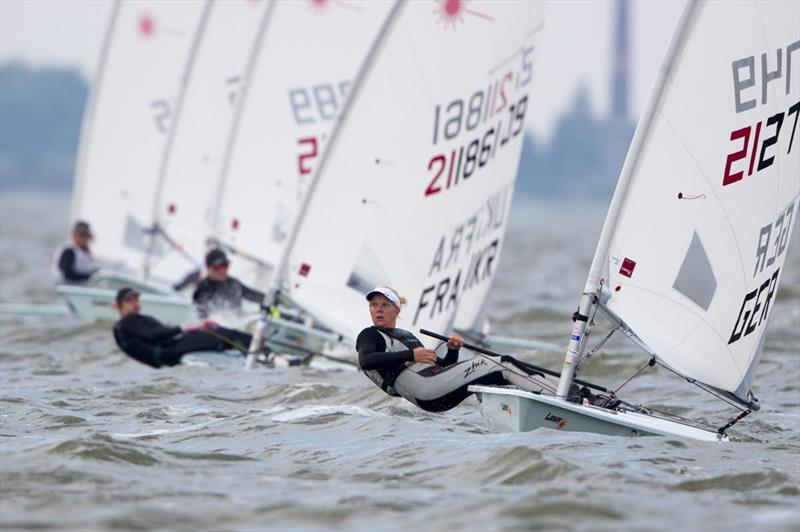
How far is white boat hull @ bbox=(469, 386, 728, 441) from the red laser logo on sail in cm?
433

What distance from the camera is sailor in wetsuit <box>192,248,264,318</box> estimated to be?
1276cm

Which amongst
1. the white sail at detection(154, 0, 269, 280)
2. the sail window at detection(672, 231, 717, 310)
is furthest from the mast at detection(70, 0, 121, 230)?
the sail window at detection(672, 231, 717, 310)

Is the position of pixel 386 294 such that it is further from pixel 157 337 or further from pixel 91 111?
pixel 91 111

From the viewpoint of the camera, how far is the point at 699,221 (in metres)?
8.27

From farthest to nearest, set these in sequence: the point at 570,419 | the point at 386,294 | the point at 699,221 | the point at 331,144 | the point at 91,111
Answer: the point at 91,111
the point at 331,144
the point at 386,294
the point at 699,221
the point at 570,419

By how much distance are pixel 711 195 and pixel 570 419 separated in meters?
1.43

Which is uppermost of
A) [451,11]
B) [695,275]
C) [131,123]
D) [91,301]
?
[451,11]

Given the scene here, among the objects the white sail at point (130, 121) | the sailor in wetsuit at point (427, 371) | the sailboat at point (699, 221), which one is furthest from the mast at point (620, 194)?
the white sail at point (130, 121)

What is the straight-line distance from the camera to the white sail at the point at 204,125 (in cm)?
1770

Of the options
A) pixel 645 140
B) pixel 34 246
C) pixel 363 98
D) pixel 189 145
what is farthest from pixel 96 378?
pixel 34 246

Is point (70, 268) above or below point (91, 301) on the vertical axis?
above

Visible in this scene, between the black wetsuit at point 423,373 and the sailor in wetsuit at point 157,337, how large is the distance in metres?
3.68

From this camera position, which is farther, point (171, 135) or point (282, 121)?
point (171, 135)

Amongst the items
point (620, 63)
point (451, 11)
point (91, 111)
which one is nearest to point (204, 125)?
point (91, 111)
